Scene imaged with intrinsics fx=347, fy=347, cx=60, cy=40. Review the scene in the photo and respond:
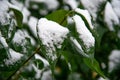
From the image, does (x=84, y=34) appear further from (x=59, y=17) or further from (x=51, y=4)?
(x=51, y=4)

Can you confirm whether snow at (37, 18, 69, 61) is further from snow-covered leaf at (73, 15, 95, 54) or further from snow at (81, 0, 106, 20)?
snow at (81, 0, 106, 20)

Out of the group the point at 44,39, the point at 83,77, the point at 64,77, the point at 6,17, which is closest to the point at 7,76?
the point at 6,17

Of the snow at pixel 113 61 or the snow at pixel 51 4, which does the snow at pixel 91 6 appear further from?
the snow at pixel 51 4

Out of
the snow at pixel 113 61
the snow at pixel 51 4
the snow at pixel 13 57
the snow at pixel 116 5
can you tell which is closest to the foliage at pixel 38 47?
the snow at pixel 13 57

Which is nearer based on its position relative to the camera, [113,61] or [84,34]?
[84,34]

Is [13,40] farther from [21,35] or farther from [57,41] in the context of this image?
[57,41]

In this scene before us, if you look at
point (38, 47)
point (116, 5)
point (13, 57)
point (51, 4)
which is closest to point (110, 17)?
point (116, 5)
